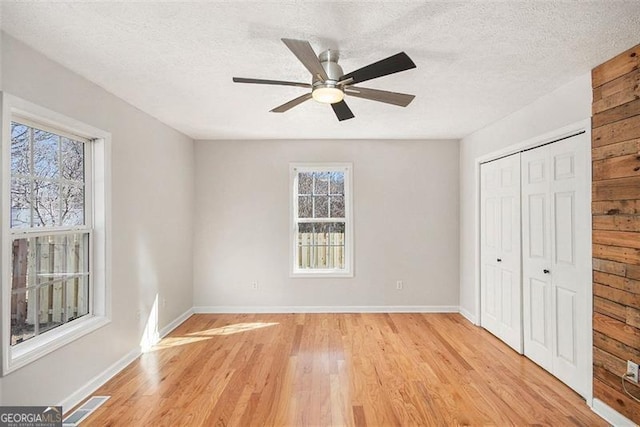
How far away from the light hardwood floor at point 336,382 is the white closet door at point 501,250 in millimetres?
240

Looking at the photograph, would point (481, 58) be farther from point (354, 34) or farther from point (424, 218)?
point (424, 218)

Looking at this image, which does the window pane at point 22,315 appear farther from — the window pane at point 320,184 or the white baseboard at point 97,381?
the window pane at point 320,184

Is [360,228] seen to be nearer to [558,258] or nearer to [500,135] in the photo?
[500,135]

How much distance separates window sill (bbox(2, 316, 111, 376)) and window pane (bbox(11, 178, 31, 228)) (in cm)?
77

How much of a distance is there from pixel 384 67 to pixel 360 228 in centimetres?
325

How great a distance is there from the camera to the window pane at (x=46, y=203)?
2.39m

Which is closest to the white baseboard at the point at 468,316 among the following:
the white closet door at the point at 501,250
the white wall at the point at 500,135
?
the white wall at the point at 500,135

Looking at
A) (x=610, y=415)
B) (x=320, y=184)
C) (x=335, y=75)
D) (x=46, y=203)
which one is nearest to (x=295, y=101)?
(x=335, y=75)

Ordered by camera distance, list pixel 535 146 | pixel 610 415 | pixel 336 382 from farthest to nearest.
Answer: pixel 535 146, pixel 336 382, pixel 610 415

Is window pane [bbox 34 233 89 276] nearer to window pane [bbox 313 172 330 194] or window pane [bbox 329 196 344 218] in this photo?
window pane [bbox 313 172 330 194]

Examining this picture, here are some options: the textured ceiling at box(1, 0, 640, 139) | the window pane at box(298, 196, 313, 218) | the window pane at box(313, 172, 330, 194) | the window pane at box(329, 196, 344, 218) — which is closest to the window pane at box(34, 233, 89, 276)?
the textured ceiling at box(1, 0, 640, 139)

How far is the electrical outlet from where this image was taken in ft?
7.08

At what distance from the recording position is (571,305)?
279 cm

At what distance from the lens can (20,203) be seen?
2262 mm
